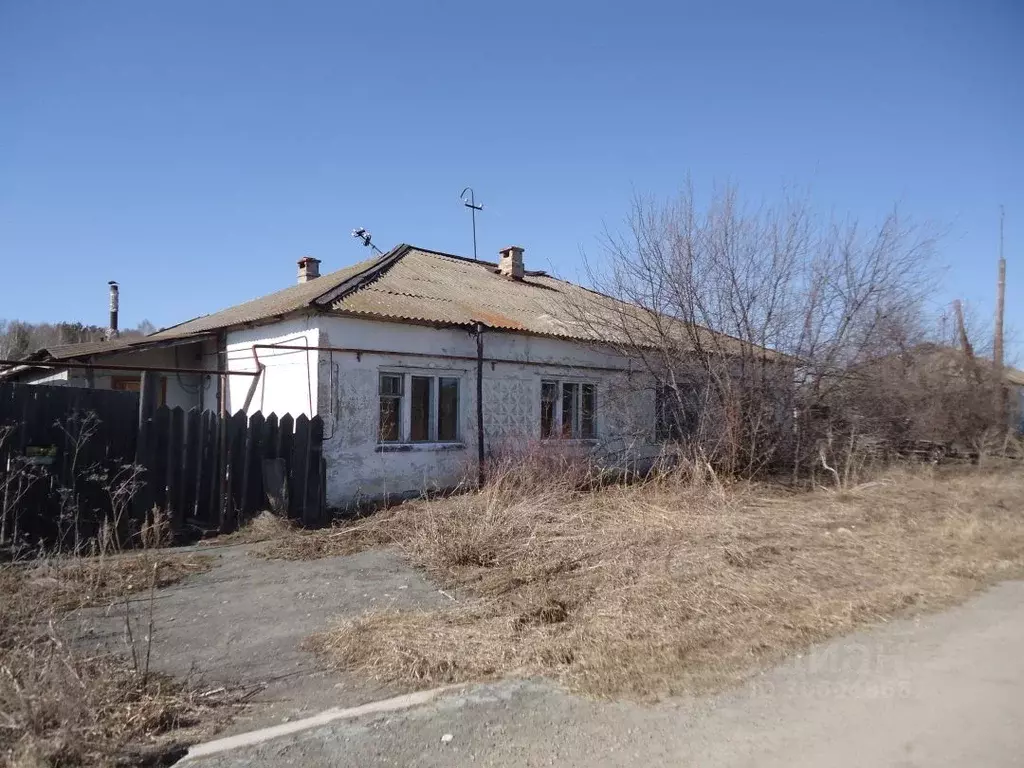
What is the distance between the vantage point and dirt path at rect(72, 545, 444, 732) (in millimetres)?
4227

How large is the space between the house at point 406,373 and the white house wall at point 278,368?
3cm

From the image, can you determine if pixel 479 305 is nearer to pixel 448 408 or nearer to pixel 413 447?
pixel 448 408

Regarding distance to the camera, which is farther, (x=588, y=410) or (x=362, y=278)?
(x=588, y=410)

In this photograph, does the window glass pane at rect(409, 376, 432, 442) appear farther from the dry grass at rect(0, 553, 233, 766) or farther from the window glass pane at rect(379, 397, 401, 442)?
the dry grass at rect(0, 553, 233, 766)

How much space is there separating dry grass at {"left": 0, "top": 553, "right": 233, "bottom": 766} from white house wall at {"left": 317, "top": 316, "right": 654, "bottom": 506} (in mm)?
5406

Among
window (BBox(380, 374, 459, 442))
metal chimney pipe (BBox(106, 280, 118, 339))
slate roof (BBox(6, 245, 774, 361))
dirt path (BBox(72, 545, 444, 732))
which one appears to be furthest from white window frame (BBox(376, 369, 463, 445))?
metal chimney pipe (BBox(106, 280, 118, 339))

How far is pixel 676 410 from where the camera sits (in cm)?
1288

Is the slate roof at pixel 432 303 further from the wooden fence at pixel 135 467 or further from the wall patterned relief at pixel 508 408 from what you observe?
the wooden fence at pixel 135 467

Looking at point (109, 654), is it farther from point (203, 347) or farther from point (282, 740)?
point (203, 347)

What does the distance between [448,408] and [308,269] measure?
7856 millimetres

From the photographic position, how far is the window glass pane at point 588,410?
47.3ft

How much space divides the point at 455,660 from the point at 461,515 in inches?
152

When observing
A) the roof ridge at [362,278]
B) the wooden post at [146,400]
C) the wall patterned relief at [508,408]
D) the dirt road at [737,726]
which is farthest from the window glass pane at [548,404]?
the dirt road at [737,726]

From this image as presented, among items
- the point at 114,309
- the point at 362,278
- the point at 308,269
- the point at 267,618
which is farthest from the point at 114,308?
the point at 267,618
